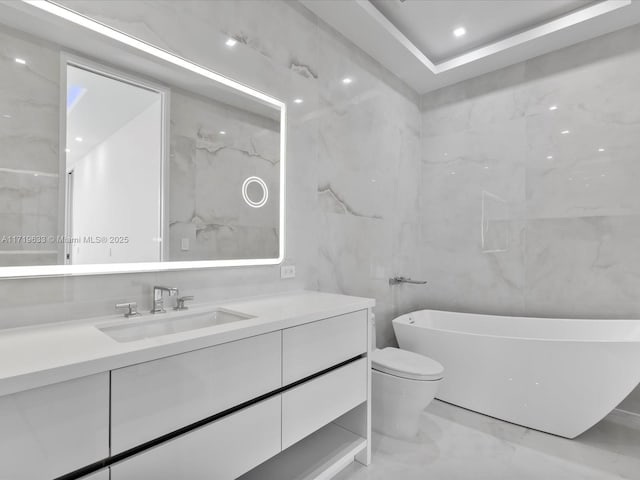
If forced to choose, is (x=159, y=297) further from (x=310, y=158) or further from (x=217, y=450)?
(x=310, y=158)

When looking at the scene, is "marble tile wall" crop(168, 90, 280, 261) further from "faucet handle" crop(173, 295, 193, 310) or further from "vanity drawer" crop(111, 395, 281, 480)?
"vanity drawer" crop(111, 395, 281, 480)

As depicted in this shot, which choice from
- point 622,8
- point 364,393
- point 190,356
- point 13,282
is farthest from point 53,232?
point 622,8

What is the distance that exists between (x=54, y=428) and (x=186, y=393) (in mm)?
328

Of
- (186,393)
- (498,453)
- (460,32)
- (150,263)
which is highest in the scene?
(460,32)

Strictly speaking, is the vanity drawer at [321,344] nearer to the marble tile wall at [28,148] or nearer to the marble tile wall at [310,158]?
the marble tile wall at [310,158]

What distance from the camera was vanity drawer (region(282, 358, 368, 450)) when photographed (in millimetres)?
1393

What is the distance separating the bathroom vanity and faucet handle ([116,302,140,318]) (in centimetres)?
5

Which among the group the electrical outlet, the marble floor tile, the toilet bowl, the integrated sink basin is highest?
the electrical outlet

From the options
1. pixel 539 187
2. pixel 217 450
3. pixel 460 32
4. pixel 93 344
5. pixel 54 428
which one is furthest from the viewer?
pixel 539 187

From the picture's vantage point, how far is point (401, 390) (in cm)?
202

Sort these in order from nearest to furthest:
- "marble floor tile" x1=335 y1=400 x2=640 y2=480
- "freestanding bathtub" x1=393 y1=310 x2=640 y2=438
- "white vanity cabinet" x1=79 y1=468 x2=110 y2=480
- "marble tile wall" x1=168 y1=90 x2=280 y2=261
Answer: "white vanity cabinet" x1=79 y1=468 x2=110 y2=480 → "marble tile wall" x1=168 y1=90 x2=280 y2=261 → "marble floor tile" x1=335 y1=400 x2=640 y2=480 → "freestanding bathtub" x1=393 y1=310 x2=640 y2=438

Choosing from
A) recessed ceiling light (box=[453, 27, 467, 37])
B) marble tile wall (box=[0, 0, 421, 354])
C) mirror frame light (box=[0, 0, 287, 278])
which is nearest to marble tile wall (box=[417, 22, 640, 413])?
marble tile wall (box=[0, 0, 421, 354])

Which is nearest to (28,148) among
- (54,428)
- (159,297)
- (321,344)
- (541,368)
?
(159,297)

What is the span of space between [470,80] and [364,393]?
2.97 m
